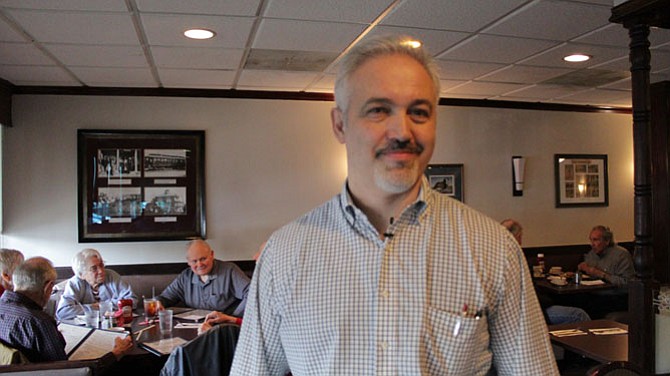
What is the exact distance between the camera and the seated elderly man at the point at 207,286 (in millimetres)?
4176

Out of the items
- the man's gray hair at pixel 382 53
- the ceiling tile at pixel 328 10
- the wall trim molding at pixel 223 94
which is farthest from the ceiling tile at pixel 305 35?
the man's gray hair at pixel 382 53

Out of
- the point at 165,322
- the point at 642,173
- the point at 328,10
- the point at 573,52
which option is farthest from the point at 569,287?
the point at 165,322

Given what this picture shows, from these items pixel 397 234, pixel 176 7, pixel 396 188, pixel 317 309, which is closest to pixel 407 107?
pixel 396 188

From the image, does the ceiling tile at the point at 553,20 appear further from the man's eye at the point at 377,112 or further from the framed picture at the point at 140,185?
the framed picture at the point at 140,185

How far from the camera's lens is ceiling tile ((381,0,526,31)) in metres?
3.03

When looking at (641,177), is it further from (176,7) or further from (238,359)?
(176,7)

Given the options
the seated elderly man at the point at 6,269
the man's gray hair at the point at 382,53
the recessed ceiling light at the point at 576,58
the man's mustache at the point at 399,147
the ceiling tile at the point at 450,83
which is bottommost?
the seated elderly man at the point at 6,269

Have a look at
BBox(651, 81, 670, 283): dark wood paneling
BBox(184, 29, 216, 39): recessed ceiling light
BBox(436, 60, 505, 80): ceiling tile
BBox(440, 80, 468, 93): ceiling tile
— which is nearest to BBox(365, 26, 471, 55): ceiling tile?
BBox(436, 60, 505, 80): ceiling tile

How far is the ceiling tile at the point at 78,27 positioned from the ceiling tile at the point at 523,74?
10.1 feet

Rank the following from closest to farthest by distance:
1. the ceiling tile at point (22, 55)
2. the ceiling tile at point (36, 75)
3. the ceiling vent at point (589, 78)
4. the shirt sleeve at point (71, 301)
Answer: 1. the ceiling tile at point (22, 55)
2. the shirt sleeve at point (71, 301)
3. the ceiling tile at point (36, 75)
4. the ceiling vent at point (589, 78)

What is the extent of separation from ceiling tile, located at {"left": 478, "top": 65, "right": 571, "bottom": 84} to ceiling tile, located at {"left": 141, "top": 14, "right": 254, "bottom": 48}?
2364 millimetres

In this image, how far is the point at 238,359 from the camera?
128 centimetres

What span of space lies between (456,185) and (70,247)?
4.13 metres

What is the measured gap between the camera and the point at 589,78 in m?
5.14
